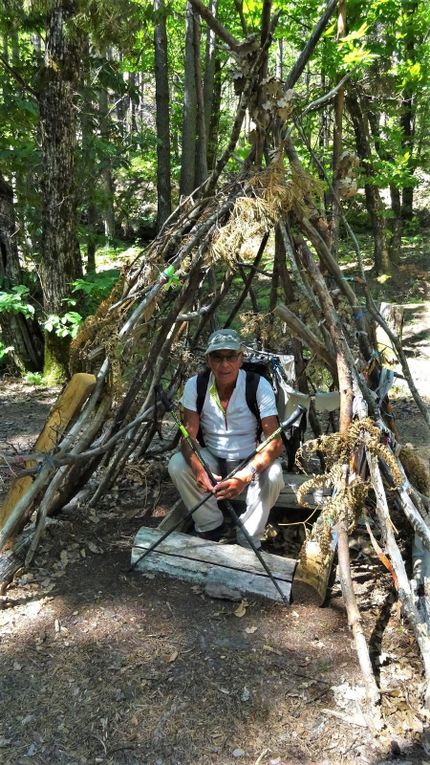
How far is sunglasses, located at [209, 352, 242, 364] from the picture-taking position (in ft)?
12.3

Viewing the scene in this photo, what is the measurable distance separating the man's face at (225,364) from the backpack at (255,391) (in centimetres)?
15

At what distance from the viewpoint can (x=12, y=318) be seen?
8.24m

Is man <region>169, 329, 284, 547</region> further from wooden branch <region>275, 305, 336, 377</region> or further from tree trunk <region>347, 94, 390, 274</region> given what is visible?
tree trunk <region>347, 94, 390, 274</region>

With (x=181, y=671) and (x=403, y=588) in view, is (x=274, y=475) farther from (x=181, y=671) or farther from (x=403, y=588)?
(x=181, y=671)

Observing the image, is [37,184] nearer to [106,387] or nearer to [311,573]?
[106,387]

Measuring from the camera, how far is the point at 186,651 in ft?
10.0

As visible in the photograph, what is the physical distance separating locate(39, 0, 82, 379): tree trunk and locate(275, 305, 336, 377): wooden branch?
478cm

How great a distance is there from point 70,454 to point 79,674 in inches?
49.2

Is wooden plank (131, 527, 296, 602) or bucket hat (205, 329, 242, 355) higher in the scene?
bucket hat (205, 329, 242, 355)

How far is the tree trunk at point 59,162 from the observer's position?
7.05 metres

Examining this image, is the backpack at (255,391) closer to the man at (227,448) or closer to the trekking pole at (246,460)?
the man at (227,448)

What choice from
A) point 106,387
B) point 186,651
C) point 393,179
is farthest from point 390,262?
point 186,651

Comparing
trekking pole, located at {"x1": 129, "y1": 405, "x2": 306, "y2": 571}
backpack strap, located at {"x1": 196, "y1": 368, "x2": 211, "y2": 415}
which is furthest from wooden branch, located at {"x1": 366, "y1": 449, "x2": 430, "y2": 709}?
backpack strap, located at {"x1": 196, "y1": 368, "x2": 211, "y2": 415}

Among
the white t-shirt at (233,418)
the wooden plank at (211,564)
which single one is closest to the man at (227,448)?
the white t-shirt at (233,418)
